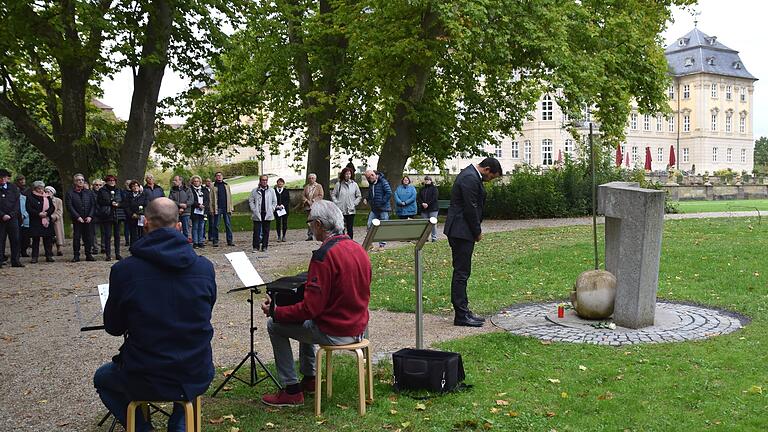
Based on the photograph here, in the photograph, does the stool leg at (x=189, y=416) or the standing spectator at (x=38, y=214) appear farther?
the standing spectator at (x=38, y=214)

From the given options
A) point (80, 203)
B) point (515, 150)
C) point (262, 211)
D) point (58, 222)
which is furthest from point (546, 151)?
point (80, 203)

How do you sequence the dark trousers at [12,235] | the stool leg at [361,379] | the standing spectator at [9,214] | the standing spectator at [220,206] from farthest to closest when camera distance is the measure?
the standing spectator at [220,206], the dark trousers at [12,235], the standing spectator at [9,214], the stool leg at [361,379]

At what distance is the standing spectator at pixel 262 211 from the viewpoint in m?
19.4

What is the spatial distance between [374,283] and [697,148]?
9178 cm

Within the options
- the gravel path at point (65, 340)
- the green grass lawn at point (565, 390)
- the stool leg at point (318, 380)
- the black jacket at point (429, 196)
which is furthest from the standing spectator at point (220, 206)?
the stool leg at point (318, 380)

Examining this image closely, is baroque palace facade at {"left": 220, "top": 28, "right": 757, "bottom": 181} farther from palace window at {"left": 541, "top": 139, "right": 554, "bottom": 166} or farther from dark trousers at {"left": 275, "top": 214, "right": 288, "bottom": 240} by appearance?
dark trousers at {"left": 275, "top": 214, "right": 288, "bottom": 240}

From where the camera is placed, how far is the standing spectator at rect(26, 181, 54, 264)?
17562 mm

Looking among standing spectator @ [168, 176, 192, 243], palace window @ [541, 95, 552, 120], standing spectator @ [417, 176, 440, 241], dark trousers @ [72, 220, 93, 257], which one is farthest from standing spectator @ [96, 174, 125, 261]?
palace window @ [541, 95, 552, 120]

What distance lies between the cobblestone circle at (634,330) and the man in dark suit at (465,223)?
52 centimetres

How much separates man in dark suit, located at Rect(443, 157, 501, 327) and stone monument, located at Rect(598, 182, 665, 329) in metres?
1.54

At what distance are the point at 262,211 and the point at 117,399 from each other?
14457 millimetres

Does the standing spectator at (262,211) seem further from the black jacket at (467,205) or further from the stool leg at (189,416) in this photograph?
the stool leg at (189,416)

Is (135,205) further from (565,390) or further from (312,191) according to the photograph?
(565,390)

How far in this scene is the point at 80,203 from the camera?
17.6 metres
